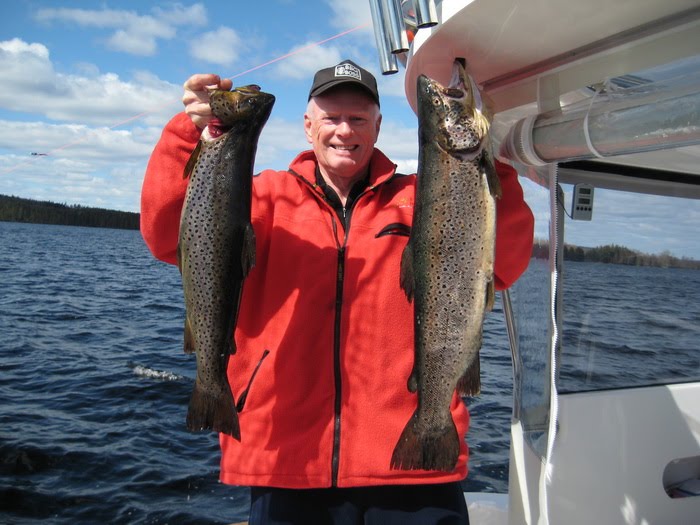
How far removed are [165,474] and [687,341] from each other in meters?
7.20

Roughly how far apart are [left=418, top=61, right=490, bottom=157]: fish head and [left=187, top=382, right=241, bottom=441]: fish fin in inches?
62.1

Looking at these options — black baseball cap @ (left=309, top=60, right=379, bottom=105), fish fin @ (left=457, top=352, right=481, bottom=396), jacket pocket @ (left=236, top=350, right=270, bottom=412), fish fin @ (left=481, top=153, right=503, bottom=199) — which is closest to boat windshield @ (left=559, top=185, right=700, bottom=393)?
fish fin @ (left=457, top=352, right=481, bottom=396)

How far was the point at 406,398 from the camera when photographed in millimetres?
3127

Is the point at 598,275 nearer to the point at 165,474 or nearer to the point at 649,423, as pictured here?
the point at 649,423

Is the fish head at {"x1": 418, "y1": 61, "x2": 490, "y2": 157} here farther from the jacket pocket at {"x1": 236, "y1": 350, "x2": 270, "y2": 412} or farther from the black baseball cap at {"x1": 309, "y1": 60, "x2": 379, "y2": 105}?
the jacket pocket at {"x1": 236, "y1": 350, "x2": 270, "y2": 412}

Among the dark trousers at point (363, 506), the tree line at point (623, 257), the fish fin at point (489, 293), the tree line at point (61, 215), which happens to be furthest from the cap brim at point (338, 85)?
the tree line at point (61, 215)

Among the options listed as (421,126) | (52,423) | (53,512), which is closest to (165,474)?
(53,512)

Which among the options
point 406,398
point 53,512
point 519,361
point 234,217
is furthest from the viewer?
point 53,512

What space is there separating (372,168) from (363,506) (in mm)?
1850

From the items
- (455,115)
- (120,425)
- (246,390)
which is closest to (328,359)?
(246,390)

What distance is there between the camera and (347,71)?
131 inches

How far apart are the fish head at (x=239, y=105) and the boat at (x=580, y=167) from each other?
0.61m

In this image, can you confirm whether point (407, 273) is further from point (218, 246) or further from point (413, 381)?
point (218, 246)

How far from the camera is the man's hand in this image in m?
2.80
